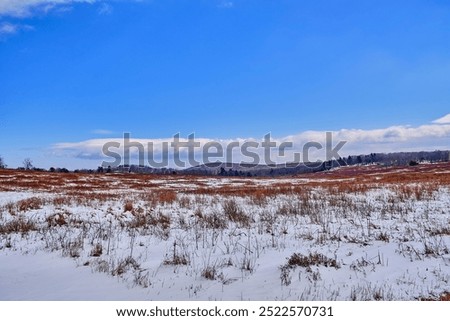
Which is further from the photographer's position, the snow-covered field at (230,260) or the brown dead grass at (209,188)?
the brown dead grass at (209,188)

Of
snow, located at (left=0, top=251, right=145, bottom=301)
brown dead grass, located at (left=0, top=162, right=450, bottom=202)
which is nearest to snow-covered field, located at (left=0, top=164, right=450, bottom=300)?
snow, located at (left=0, top=251, right=145, bottom=301)

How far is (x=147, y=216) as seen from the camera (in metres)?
11.5

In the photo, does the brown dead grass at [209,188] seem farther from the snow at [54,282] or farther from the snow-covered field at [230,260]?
the snow at [54,282]

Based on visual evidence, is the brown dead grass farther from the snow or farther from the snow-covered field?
the snow

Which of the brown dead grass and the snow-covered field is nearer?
the snow-covered field

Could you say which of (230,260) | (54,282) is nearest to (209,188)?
(230,260)

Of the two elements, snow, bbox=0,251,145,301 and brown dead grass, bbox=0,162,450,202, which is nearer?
snow, bbox=0,251,145,301

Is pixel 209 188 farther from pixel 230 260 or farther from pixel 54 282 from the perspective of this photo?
pixel 54 282

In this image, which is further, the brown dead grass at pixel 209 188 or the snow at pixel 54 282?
the brown dead grass at pixel 209 188

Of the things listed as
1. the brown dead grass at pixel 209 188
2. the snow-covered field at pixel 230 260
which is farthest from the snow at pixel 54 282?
the brown dead grass at pixel 209 188

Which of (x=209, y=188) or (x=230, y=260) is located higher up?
(x=230, y=260)

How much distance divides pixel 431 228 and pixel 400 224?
1.02 meters

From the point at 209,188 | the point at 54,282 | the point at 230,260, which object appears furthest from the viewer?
the point at 209,188
